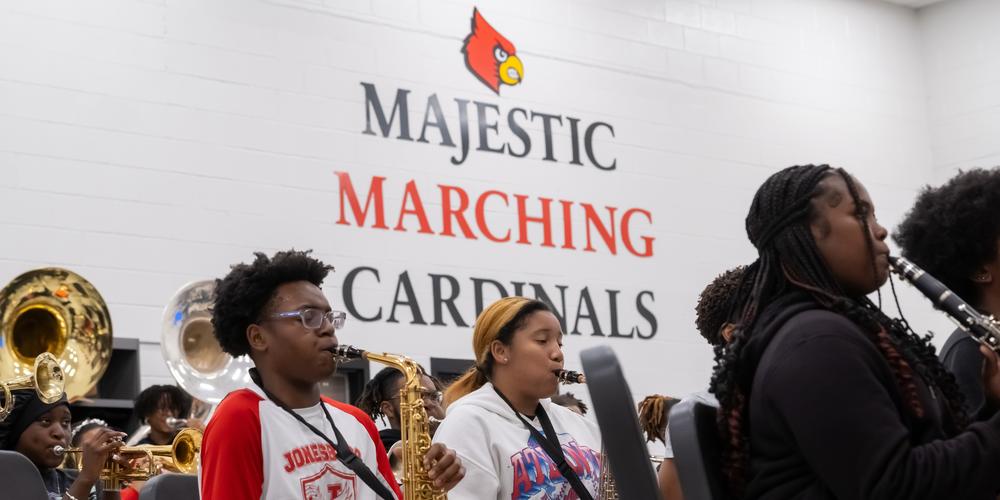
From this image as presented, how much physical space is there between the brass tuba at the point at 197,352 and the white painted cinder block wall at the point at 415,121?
0.40 metres

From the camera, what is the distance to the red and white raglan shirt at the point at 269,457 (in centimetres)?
326

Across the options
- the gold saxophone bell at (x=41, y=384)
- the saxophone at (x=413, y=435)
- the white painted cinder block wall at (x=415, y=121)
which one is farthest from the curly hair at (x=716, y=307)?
the white painted cinder block wall at (x=415, y=121)

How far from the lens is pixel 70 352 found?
5980 mm

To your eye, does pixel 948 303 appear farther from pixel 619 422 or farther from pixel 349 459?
pixel 349 459

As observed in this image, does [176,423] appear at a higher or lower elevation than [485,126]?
lower

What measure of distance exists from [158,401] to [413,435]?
252 centimetres

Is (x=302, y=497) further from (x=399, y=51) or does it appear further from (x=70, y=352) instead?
(x=399, y=51)

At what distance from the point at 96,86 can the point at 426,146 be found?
1977 mm

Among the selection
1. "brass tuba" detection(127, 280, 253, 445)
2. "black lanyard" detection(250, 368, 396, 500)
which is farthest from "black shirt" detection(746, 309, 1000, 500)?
"brass tuba" detection(127, 280, 253, 445)

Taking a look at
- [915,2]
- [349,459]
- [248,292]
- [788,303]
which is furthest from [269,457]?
[915,2]

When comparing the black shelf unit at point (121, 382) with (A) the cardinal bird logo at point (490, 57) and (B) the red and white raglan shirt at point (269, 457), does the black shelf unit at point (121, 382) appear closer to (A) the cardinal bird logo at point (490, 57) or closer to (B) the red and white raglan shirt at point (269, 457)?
(A) the cardinal bird logo at point (490, 57)

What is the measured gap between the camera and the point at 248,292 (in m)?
3.68

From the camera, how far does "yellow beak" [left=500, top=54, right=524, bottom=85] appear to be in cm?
843

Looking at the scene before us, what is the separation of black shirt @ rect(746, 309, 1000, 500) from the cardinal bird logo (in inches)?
245
